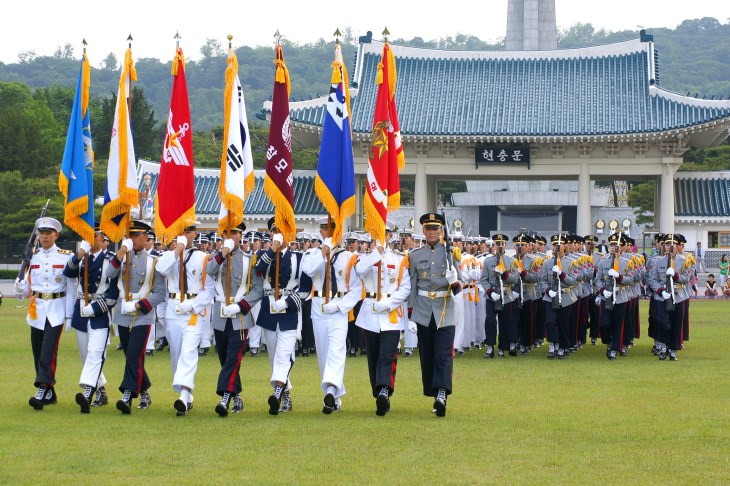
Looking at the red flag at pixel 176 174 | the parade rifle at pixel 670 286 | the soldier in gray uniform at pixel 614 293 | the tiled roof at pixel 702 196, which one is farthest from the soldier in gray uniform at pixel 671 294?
the tiled roof at pixel 702 196

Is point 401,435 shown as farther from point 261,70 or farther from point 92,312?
point 261,70

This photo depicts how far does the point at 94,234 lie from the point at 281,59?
109 inches

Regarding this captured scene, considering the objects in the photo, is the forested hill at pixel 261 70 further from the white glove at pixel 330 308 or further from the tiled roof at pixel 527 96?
the white glove at pixel 330 308

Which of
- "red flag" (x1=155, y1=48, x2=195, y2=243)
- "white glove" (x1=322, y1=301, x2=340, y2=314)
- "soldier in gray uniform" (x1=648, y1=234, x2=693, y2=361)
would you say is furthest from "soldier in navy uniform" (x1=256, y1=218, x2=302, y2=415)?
"soldier in gray uniform" (x1=648, y1=234, x2=693, y2=361)

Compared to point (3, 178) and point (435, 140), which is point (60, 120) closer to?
point (3, 178)

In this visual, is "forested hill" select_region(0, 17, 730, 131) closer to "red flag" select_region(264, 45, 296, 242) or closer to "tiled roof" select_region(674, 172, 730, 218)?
"tiled roof" select_region(674, 172, 730, 218)

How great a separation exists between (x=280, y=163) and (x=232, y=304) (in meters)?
1.79

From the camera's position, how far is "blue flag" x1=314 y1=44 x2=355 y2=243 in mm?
12258

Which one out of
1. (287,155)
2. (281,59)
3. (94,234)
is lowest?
(94,234)

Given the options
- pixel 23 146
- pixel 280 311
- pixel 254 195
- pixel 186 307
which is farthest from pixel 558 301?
pixel 23 146

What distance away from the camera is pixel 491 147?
39188 millimetres

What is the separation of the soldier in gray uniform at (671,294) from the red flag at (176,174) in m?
8.37

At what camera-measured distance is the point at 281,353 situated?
11.2 m

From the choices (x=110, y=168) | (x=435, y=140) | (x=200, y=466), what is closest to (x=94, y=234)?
(x=110, y=168)
